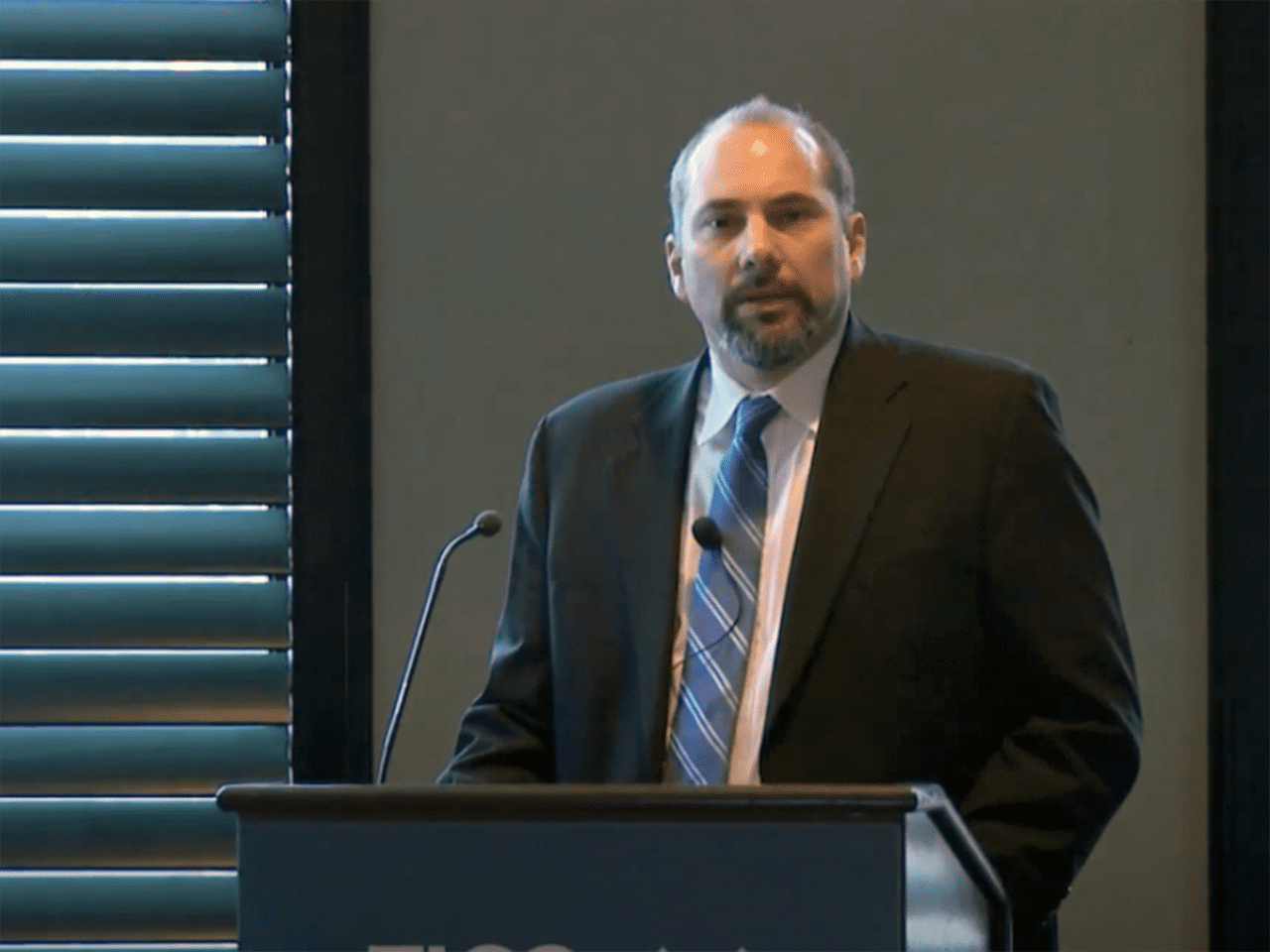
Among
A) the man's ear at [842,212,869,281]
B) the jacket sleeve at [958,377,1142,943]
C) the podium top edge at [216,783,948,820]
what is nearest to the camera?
the podium top edge at [216,783,948,820]

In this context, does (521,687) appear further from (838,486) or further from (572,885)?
(572,885)

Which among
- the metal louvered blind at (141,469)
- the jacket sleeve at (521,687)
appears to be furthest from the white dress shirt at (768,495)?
the metal louvered blind at (141,469)

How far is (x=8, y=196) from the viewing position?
11.7 ft

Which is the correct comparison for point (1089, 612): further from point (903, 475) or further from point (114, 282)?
point (114, 282)

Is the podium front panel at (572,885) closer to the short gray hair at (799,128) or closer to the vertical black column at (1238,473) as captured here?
the short gray hair at (799,128)

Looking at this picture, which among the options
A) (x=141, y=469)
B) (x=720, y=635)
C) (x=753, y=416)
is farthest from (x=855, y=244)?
(x=141, y=469)

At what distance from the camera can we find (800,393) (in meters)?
2.55

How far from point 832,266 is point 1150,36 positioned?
49.0 inches

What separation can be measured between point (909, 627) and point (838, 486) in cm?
19

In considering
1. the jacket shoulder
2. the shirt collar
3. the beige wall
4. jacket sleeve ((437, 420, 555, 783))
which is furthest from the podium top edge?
the beige wall

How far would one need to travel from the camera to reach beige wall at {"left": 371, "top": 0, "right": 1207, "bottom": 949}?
343 centimetres

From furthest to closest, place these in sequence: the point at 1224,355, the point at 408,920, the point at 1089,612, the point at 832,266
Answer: the point at 1224,355 → the point at 832,266 → the point at 1089,612 → the point at 408,920

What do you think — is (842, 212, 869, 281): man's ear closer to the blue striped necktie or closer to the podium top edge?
the blue striped necktie

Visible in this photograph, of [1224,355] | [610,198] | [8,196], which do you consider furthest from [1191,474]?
[8,196]
